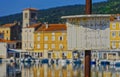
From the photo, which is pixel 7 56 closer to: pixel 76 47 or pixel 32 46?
pixel 32 46

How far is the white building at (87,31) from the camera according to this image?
6.10m

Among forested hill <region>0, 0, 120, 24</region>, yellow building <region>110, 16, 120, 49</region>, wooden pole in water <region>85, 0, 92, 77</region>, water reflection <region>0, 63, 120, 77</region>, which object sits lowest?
water reflection <region>0, 63, 120, 77</region>

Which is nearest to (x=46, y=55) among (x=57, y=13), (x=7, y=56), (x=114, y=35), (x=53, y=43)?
(x=53, y=43)

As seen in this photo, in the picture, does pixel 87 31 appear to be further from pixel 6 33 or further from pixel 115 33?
pixel 6 33

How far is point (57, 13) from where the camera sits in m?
160

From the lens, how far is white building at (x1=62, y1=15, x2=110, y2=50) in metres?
6.10

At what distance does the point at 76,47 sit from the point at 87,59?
0.37m

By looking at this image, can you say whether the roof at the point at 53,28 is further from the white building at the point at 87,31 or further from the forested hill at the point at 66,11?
the white building at the point at 87,31

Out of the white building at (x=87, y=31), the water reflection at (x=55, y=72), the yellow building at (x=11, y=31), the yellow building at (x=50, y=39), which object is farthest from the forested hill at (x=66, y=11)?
the white building at (x=87, y=31)

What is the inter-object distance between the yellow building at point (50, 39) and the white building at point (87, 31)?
77.3m

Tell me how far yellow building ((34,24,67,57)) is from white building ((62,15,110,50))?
7726 cm

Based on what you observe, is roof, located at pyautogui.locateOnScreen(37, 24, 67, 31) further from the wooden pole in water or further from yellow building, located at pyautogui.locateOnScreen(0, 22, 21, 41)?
the wooden pole in water

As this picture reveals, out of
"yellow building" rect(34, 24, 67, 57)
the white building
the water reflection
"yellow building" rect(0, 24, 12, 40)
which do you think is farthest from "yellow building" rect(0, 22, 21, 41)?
the white building

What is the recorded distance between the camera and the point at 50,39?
85125mm
